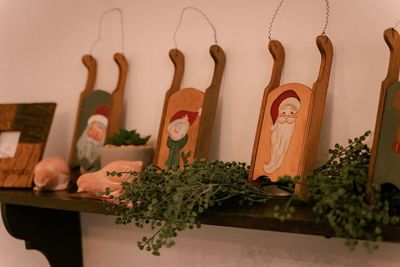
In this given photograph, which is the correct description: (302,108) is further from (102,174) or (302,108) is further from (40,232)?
(40,232)

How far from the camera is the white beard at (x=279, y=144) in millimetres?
913

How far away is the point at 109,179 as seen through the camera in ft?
3.26

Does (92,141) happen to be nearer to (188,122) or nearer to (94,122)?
(94,122)

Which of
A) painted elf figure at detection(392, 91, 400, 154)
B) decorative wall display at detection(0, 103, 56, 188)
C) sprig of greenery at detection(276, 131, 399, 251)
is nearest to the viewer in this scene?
sprig of greenery at detection(276, 131, 399, 251)

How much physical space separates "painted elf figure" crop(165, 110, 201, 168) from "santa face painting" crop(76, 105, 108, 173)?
0.67 ft

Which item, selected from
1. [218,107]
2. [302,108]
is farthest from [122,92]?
[302,108]

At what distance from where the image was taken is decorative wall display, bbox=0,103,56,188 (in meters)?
1.16

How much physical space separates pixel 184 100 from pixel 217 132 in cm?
10

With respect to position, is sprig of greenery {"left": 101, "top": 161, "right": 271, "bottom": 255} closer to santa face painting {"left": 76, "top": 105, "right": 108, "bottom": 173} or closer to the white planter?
the white planter

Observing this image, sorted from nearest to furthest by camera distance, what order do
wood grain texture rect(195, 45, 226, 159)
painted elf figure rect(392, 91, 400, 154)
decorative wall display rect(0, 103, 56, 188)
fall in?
painted elf figure rect(392, 91, 400, 154)
wood grain texture rect(195, 45, 226, 159)
decorative wall display rect(0, 103, 56, 188)

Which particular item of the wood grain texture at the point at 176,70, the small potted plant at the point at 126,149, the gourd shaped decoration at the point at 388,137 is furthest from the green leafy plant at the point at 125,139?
the gourd shaped decoration at the point at 388,137

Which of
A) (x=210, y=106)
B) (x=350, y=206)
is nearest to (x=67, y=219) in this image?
(x=210, y=106)

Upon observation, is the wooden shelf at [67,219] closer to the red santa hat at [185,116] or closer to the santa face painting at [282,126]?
the santa face painting at [282,126]

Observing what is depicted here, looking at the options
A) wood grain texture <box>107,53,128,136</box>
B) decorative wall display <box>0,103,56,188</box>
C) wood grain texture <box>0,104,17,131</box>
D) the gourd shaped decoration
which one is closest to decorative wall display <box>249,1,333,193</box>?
the gourd shaped decoration
